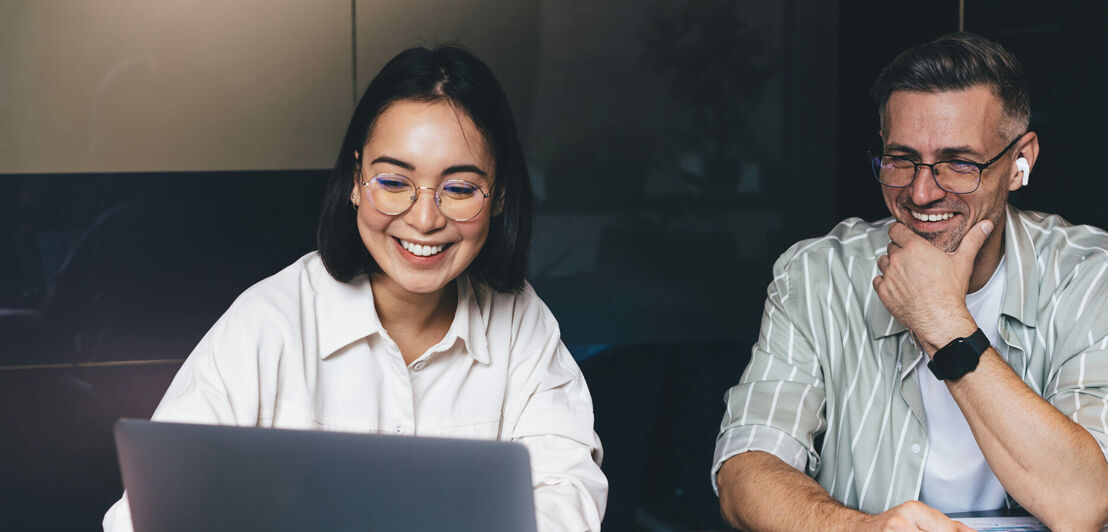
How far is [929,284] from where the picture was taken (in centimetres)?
187

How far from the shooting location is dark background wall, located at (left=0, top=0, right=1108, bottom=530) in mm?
3342

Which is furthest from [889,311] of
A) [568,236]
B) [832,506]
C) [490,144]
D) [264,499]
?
[568,236]

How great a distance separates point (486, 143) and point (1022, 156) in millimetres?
1079

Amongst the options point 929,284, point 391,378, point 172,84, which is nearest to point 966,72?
point 929,284

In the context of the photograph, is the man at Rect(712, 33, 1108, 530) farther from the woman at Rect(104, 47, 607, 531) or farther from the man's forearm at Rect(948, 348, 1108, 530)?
the woman at Rect(104, 47, 607, 531)

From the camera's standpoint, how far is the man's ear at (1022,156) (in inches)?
77.3

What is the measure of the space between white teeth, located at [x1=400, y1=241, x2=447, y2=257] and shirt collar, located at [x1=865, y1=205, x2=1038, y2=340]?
3.14 ft

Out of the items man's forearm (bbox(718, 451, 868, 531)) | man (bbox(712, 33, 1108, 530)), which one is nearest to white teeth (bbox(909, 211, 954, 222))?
man (bbox(712, 33, 1108, 530))

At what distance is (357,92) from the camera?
3660 millimetres

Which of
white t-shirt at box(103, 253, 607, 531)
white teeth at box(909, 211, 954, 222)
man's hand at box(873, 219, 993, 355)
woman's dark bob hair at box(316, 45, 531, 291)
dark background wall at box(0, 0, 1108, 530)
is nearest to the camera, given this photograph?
white t-shirt at box(103, 253, 607, 531)

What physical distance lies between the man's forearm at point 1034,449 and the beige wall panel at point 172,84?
2.54 m

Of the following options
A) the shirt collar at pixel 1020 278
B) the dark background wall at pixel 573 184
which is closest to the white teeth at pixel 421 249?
the shirt collar at pixel 1020 278

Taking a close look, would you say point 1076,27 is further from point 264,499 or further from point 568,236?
point 264,499

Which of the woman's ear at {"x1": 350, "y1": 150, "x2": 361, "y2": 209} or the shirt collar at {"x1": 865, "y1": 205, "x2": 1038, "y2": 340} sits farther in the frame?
the shirt collar at {"x1": 865, "y1": 205, "x2": 1038, "y2": 340}
